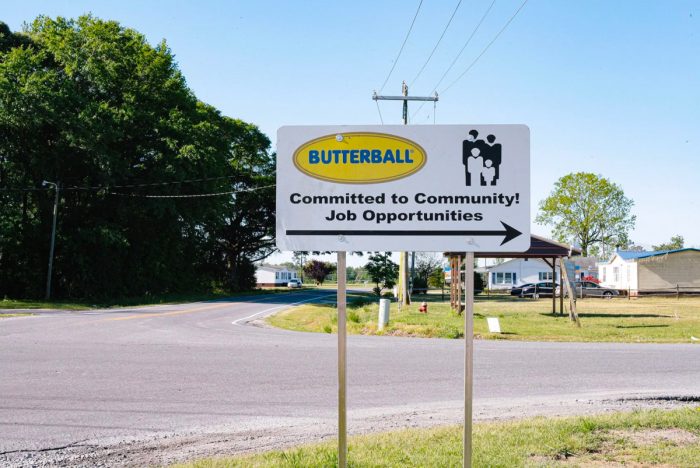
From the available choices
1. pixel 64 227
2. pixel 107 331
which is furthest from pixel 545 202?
pixel 107 331

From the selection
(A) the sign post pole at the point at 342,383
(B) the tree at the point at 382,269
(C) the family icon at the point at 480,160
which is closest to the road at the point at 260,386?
(A) the sign post pole at the point at 342,383

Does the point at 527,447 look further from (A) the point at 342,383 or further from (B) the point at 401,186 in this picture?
(B) the point at 401,186

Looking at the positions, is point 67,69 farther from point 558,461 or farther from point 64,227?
point 558,461

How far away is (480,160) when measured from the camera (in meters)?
4.61

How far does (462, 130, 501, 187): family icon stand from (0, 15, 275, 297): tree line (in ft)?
111

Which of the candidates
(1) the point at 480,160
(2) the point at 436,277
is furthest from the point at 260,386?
(2) the point at 436,277

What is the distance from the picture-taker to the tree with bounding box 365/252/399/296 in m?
49.4

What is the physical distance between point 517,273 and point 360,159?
69.8 m

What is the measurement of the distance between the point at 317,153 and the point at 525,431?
3.52 m

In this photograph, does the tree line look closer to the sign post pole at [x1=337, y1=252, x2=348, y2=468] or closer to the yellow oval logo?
the yellow oval logo

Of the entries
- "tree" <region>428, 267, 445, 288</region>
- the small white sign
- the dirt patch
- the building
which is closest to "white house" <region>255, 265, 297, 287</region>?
"tree" <region>428, 267, 445, 288</region>

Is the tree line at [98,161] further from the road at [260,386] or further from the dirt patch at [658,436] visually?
the dirt patch at [658,436]

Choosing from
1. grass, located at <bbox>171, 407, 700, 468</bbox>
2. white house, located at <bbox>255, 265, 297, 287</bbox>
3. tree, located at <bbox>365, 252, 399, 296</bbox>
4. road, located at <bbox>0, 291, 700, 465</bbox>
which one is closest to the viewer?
grass, located at <bbox>171, 407, 700, 468</bbox>

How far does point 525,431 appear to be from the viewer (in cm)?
621
